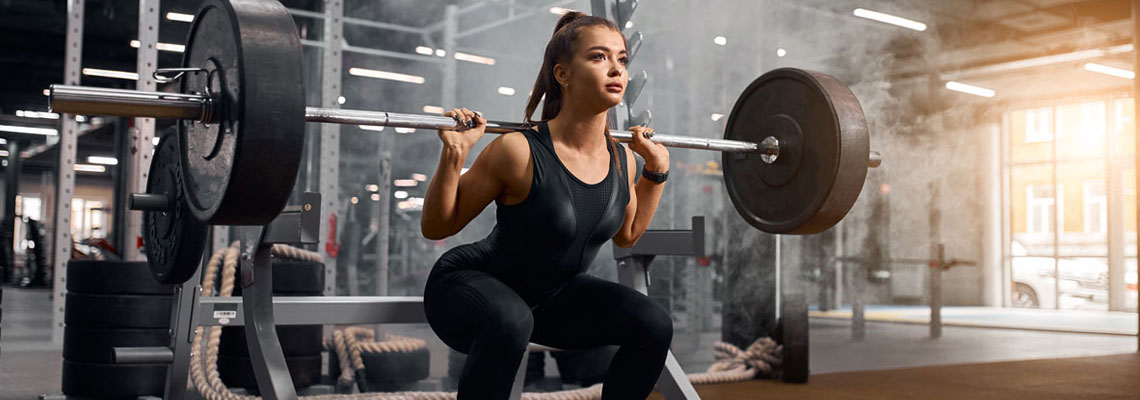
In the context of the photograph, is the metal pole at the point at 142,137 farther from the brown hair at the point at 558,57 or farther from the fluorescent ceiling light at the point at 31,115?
the fluorescent ceiling light at the point at 31,115

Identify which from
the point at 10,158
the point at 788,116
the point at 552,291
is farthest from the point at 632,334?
the point at 10,158

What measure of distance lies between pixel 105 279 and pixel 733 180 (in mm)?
1829

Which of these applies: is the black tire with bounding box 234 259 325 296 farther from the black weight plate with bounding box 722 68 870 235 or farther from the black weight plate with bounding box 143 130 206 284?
the black weight plate with bounding box 722 68 870 235

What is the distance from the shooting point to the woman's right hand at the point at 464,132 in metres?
1.39

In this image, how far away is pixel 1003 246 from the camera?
7.84 m

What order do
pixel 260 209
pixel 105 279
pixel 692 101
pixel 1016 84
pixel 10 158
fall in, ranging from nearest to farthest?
pixel 260 209
pixel 105 279
pixel 692 101
pixel 1016 84
pixel 10 158

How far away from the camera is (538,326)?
155cm

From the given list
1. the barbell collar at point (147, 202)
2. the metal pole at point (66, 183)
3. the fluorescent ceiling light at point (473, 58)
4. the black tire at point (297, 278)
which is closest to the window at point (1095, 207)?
the fluorescent ceiling light at point (473, 58)

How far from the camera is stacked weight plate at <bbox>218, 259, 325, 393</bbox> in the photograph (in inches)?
111

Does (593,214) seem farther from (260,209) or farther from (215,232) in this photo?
(215,232)

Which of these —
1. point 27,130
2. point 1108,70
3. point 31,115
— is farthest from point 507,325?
point 27,130

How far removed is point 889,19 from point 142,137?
12.8ft

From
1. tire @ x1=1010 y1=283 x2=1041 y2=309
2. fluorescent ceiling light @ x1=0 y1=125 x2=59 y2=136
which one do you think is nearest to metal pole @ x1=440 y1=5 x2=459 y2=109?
tire @ x1=1010 y1=283 x2=1041 y2=309

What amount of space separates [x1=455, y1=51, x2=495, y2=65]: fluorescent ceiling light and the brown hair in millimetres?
2668
